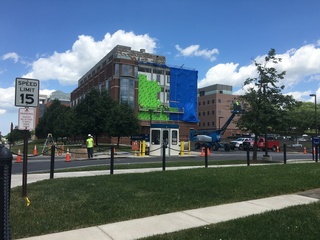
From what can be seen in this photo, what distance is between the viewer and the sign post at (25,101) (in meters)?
7.74

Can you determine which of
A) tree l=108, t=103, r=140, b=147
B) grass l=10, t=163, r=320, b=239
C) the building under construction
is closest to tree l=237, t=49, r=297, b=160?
grass l=10, t=163, r=320, b=239

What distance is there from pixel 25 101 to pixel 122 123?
132 ft

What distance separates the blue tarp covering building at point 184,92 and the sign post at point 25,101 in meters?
72.2

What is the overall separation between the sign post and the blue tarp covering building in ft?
237

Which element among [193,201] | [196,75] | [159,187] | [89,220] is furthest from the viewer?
[196,75]

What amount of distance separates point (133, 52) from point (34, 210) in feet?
272

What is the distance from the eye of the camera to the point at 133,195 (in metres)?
7.89

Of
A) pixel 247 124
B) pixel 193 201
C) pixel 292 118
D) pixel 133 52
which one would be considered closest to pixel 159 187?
pixel 193 201

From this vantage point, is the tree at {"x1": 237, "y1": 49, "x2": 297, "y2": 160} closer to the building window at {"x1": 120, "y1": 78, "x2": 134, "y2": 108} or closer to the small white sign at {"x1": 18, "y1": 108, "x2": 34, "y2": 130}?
the small white sign at {"x1": 18, "y1": 108, "x2": 34, "y2": 130}

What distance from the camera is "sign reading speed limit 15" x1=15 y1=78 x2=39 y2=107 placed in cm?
773

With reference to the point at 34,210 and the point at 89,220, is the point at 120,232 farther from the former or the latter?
the point at 34,210

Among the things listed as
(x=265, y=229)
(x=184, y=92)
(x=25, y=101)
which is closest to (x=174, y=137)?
(x=25, y=101)

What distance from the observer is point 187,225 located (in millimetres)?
5695

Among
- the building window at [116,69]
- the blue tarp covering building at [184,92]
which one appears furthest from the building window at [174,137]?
the blue tarp covering building at [184,92]
